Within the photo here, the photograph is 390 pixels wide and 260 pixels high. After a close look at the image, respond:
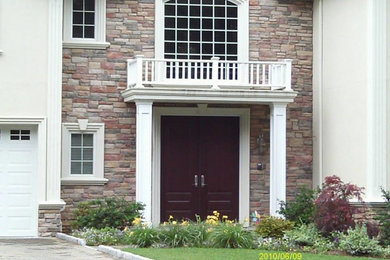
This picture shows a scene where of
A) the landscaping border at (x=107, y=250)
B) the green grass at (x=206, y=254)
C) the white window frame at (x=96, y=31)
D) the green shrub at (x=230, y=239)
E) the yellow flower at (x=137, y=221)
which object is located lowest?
the landscaping border at (x=107, y=250)

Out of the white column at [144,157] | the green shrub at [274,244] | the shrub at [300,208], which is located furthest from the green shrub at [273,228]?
the white column at [144,157]

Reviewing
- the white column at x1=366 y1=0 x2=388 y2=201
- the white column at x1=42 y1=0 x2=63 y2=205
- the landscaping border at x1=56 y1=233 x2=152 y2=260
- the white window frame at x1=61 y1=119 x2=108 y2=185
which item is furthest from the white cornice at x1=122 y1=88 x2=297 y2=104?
the landscaping border at x1=56 y1=233 x2=152 y2=260

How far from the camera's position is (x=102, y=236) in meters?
19.5

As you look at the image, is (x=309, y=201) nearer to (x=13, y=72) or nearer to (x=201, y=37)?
(x=201, y=37)

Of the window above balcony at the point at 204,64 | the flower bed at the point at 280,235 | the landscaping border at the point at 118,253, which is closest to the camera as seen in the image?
the landscaping border at the point at 118,253

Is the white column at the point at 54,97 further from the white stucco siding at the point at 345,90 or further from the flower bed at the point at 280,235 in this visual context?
the white stucco siding at the point at 345,90

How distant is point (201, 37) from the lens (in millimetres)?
23672

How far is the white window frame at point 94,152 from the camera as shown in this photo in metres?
22.7

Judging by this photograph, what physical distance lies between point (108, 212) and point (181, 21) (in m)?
5.67

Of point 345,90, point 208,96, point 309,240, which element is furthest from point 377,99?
point 309,240

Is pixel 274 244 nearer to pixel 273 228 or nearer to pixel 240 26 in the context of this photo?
pixel 273 228

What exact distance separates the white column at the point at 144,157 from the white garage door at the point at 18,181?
2601 mm

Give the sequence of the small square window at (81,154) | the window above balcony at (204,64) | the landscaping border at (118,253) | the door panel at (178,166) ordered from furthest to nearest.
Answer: the door panel at (178,166), the small square window at (81,154), the window above balcony at (204,64), the landscaping border at (118,253)

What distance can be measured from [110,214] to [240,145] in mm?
4609
